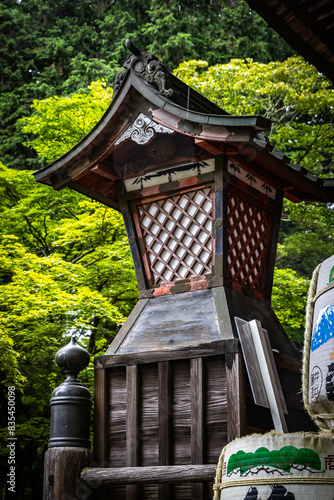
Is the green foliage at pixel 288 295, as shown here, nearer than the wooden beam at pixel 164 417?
No

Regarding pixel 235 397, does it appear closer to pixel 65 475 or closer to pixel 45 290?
pixel 65 475

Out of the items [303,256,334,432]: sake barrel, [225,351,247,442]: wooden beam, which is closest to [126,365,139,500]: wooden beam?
[225,351,247,442]: wooden beam

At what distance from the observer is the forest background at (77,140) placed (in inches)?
374

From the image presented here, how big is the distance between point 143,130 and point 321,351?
321cm

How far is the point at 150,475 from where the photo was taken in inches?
191

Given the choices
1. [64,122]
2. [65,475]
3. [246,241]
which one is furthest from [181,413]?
[64,122]

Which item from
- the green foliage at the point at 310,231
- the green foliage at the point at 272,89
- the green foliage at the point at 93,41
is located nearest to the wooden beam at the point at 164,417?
the green foliage at the point at 310,231

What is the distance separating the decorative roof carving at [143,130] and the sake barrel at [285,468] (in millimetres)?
3257

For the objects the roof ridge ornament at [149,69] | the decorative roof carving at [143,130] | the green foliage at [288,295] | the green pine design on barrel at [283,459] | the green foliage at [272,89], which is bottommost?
the green pine design on barrel at [283,459]

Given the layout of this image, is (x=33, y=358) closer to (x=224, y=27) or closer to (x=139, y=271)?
(x=139, y=271)

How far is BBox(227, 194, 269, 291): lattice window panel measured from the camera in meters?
6.01

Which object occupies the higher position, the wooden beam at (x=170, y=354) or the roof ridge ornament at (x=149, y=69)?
the roof ridge ornament at (x=149, y=69)

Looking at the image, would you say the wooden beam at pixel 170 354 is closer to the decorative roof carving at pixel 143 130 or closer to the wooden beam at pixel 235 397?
the wooden beam at pixel 235 397

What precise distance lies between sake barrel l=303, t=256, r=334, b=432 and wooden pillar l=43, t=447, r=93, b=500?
2374 millimetres
